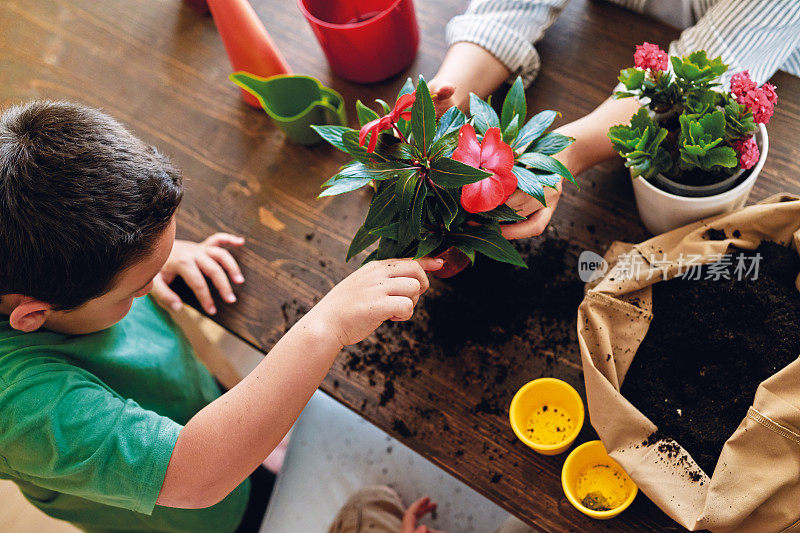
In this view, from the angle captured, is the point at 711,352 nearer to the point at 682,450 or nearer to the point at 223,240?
the point at 682,450

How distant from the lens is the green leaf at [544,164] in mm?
747

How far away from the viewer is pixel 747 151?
773 mm

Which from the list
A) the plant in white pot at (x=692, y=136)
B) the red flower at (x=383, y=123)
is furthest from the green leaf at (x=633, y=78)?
the red flower at (x=383, y=123)

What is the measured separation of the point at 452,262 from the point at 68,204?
540 mm

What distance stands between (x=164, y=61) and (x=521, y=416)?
1091 mm

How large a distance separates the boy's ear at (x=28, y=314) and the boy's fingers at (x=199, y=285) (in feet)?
0.82

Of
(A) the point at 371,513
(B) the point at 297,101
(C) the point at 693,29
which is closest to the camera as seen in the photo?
(C) the point at 693,29

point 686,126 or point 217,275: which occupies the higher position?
point 686,126

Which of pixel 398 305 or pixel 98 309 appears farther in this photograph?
pixel 98 309

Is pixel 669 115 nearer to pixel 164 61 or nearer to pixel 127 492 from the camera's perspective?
pixel 127 492

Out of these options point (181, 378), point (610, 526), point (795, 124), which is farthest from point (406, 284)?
point (795, 124)

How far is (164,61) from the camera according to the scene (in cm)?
129

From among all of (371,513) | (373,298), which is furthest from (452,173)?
(371,513)

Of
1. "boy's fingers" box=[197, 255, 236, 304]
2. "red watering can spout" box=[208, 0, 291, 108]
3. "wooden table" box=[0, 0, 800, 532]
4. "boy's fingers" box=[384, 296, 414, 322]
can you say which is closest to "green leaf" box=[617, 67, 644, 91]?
"wooden table" box=[0, 0, 800, 532]
